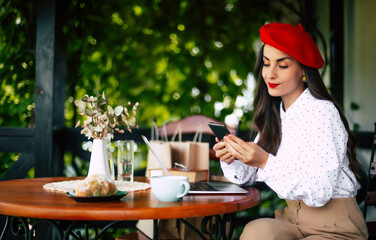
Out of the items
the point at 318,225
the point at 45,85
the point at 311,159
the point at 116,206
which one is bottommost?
the point at 318,225

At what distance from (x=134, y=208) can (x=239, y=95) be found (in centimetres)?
304

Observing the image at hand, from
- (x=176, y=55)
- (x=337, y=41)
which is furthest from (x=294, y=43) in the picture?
(x=176, y=55)

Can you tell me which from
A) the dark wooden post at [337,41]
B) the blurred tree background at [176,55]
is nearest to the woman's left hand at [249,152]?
the dark wooden post at [337,41]

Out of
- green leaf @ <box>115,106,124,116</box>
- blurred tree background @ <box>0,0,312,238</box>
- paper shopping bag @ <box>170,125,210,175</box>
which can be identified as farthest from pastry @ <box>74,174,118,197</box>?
blurred tree background @ <box>0,0,312,238</box>

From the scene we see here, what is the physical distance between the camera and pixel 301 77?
1864 mm

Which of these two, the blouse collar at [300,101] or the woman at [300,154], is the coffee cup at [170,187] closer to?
the woman at [300,154]

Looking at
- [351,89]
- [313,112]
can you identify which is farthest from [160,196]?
[351,89]

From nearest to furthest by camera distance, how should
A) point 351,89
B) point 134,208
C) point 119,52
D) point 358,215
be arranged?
point 134,208 → point 358,215 → point 351,89 → point 119,52

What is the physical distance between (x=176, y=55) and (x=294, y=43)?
2460 mm

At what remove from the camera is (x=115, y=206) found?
1.32 metres

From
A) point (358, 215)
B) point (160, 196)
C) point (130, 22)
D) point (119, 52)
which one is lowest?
point (358, 215)

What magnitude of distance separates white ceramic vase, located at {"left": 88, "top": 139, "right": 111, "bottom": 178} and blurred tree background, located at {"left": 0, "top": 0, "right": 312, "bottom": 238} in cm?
218

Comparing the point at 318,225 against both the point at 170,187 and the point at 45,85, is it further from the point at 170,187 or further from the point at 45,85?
the point at 45,85

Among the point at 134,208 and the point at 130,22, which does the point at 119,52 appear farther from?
the point at 134,208
